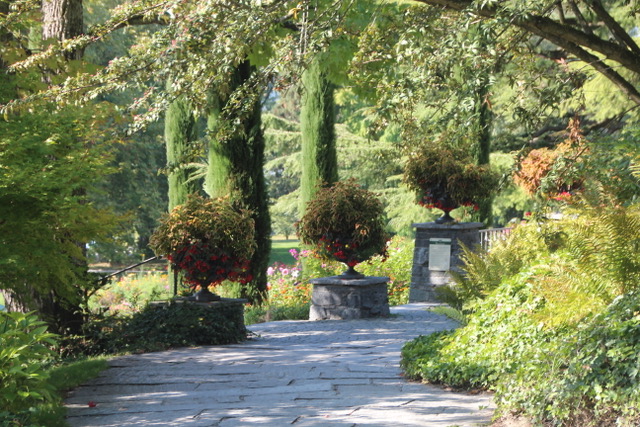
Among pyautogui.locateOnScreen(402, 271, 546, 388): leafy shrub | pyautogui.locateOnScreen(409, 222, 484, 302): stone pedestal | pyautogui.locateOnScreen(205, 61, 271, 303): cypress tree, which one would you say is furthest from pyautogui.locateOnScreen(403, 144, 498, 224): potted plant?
pyautogui.locateOnScreen(402, 271, 546, 388): leafy shrub

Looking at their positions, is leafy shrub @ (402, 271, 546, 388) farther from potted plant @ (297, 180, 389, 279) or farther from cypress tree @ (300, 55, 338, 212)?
cypress tree @ (300, 55, 338, 212)

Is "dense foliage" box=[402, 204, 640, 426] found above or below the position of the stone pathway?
above

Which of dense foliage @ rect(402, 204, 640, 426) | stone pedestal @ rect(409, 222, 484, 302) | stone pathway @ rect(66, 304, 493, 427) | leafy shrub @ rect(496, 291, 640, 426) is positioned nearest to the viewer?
leafy shrub @ rect(496, 291, 640, 426)

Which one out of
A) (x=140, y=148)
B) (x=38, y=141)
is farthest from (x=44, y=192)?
(x=140, y=148)

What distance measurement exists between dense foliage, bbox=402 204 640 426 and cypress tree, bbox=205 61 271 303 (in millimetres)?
7039

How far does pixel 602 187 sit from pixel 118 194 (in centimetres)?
2446

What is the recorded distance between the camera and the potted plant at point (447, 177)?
13.8 m

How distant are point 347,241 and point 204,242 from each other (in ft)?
9.21

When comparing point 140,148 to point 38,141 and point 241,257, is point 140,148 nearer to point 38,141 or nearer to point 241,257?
point 241,257

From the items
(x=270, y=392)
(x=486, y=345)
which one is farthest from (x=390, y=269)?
(x=270, y=392)

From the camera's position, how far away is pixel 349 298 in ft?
37.2

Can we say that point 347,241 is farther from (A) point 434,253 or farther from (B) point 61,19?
(B) point 61,19

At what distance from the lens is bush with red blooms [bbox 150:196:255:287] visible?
9211 millimetres

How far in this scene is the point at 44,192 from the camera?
19.0ft
